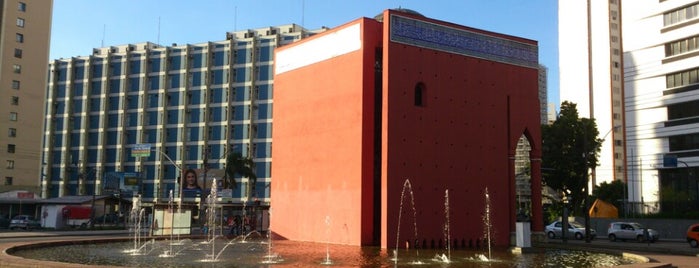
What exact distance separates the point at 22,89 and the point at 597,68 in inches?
2686

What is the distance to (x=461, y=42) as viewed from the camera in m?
27.0

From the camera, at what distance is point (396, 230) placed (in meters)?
23.9

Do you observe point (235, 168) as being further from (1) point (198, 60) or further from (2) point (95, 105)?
(2) point (95, 105)

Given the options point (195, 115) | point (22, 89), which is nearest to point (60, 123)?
point (195, 115)

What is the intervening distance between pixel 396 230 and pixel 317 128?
6.16 m

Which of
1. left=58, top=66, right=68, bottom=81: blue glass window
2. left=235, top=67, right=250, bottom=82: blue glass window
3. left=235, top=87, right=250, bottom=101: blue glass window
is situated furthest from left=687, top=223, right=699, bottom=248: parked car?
left=58, top=66, right=68, bottom=81: blue glass window

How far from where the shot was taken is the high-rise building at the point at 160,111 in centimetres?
8006

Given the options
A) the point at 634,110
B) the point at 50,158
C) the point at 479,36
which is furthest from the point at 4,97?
the point at 634,110

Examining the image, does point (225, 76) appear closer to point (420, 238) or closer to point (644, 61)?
point (644, 61)

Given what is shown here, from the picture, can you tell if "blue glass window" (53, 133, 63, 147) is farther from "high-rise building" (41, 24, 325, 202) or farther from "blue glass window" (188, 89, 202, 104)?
"blue glass window" (188, 89, 202, 104)

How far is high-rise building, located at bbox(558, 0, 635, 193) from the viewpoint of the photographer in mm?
79812

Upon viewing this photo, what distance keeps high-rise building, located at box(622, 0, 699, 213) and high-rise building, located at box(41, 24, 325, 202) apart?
37649mm

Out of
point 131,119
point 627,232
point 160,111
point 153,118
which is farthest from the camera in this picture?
point 131,119

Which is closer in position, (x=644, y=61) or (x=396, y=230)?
(x=396, y=230)
